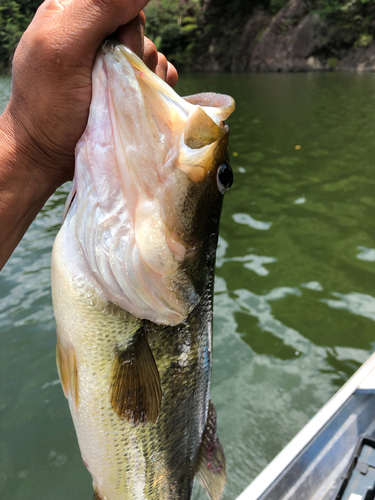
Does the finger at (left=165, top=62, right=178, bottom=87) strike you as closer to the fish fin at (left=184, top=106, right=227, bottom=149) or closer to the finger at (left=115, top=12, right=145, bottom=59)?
the finger at (left=115, top=12, right=145, bottom=59)

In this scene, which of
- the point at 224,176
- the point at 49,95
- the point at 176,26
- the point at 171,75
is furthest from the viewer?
the point at 176,26

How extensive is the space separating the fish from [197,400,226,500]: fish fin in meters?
0.17

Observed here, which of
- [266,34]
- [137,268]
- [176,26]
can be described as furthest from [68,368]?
[176,26]

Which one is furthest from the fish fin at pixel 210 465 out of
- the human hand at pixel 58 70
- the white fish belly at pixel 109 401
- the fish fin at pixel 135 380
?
the human hand at pixel 58 70

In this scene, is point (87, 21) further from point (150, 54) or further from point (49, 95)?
point (150, 54)

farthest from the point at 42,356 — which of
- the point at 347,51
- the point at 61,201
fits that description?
the point at 347,51

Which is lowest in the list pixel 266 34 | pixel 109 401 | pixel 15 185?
pixel 266 34

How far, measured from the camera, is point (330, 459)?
205 cm

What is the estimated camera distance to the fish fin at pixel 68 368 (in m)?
1.28

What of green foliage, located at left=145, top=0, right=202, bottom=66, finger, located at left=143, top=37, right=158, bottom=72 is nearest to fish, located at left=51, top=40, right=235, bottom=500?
finger, located at left=143, top=37, right=158, bottom=72

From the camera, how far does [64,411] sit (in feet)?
10.6

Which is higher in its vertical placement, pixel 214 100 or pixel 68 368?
pixel 214 100

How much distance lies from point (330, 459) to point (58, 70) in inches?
87.0

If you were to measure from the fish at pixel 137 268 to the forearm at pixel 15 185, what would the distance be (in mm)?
204
